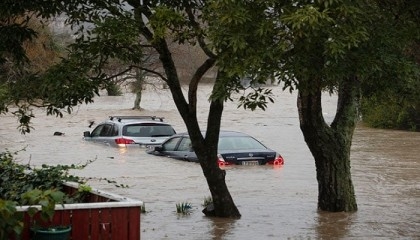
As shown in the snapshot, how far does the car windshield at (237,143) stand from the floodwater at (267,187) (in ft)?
2.57

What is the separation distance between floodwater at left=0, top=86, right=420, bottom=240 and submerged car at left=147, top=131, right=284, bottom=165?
0.22 metres

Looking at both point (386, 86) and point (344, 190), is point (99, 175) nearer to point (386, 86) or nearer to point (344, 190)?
point (344, 190)

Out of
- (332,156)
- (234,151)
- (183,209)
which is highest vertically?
(332,156)

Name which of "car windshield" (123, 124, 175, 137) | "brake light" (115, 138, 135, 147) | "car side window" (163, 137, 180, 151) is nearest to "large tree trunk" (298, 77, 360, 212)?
"car side window" (163, 137, 180, 151)

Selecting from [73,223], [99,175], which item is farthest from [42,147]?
[73,223]

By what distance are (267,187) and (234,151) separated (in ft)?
9.23

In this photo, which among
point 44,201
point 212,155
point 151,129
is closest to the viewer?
point 44,201

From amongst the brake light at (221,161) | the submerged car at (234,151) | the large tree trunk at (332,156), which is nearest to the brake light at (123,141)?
the submerged car at (234,151)

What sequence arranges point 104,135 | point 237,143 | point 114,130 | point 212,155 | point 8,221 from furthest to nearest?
point 104,135, point 114,130, point 237,143, point 212,155, point 8,221

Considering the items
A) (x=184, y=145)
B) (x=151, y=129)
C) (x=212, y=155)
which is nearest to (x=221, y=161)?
(x=184, y=145)

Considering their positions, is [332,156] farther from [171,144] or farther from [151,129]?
[151,129]

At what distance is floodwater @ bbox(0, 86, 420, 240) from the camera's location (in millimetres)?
14594

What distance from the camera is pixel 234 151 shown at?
23.5 m

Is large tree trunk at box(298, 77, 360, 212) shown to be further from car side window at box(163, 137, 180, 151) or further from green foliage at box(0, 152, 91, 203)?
car side window at box(163, 137, 180, 151)
